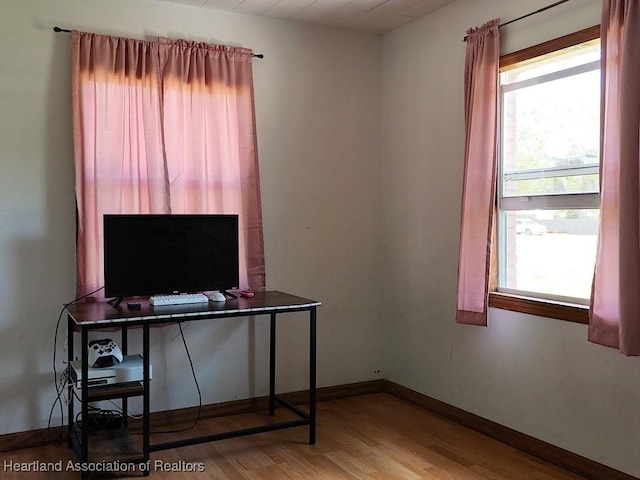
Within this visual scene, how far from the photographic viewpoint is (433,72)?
410cm

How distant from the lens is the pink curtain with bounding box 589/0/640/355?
2.75 metres

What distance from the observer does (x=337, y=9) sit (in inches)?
158

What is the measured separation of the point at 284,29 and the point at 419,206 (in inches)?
58.6

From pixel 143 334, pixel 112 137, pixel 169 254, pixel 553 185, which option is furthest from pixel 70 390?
pixel 553 185

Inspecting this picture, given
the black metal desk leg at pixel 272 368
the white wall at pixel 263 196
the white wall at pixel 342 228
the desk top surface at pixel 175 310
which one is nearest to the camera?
the desk top surface at pixel 175 310

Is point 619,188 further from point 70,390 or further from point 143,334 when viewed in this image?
point 70,390

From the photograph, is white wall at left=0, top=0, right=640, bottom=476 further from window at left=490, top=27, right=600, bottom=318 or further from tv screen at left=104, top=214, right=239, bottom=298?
tv screen at left=104, top=214, right=239, bottom=298

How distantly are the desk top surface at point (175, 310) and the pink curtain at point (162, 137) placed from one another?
1.00 ft

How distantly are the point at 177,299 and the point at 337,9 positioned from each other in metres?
2.08

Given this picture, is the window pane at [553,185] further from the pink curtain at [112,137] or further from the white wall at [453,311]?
the pink curtain at [112,137]

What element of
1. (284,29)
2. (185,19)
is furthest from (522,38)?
(185,19)

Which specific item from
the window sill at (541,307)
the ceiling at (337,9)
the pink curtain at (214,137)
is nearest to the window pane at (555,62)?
the ceiling at (337,9)

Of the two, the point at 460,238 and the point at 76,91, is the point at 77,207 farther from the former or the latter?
the point at 460,238

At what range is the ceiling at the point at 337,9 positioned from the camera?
3.88 metres
